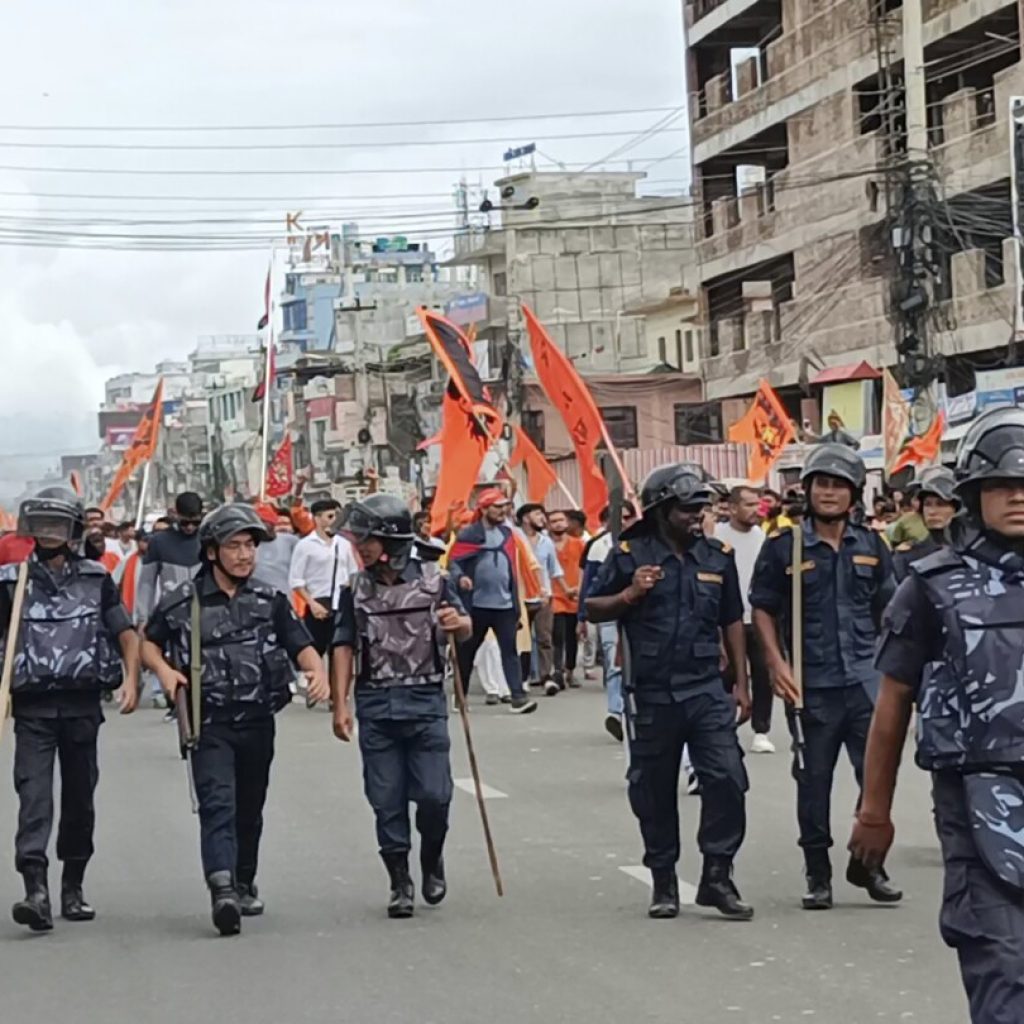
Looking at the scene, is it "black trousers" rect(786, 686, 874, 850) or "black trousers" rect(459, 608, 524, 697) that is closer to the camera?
"black trousers" rect(786, 686, 874, 850)

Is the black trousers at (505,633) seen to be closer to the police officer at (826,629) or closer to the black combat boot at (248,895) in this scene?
the black combat boot at (248,895)

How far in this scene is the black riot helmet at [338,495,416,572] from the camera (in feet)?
32.7

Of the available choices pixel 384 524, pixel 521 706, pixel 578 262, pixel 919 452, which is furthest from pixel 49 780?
pixel 578 262

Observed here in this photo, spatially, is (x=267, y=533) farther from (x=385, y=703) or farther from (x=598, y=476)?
(x=598, y=476)

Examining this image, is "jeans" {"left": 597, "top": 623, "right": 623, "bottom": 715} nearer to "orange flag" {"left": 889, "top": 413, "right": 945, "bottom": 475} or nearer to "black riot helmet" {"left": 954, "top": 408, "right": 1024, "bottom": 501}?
"black riot helmet" {"left": 954, "top": 408, "right": 1024, "bottom": 501}

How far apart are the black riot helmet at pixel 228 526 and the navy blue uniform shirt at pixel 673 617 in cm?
150

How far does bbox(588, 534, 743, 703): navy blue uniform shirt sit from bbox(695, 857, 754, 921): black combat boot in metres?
0.71

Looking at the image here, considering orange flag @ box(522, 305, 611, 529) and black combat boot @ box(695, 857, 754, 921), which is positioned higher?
orange flag @ box(522, 305, 611, 529)

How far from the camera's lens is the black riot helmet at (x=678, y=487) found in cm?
951

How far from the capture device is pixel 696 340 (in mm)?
64125

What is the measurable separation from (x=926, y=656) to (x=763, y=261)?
44.4 metres

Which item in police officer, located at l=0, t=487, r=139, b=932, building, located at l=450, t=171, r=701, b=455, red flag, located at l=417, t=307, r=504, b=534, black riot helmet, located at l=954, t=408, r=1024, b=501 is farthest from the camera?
building, located at l=450, t=171, r=701, b=455

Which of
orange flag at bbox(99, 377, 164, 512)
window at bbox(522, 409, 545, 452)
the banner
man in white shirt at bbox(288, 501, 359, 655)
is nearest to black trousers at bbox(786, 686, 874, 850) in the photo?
man in white shirt at bbox(288, 501, 359, 655)

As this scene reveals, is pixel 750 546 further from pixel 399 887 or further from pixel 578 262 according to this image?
pixel 578 262
